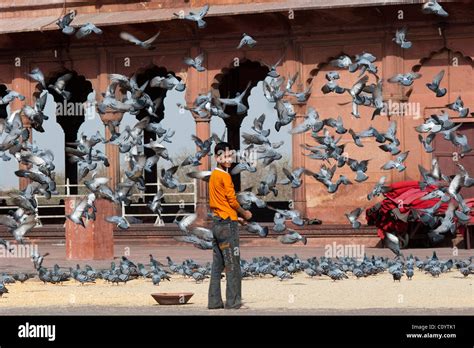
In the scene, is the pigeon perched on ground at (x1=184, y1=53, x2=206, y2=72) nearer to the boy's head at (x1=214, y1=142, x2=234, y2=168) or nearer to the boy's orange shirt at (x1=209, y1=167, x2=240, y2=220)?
the boy's head at (x1=214, y1=142, x2=234, y2=168)

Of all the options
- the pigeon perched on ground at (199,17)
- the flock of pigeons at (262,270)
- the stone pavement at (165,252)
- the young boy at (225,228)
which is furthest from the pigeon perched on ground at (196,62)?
the young boy at (225,228)

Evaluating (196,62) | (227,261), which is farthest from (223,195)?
(196,62)

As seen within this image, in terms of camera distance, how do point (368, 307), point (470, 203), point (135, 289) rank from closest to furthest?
point (368, 307) < point (135, 289) < point (470, 203)

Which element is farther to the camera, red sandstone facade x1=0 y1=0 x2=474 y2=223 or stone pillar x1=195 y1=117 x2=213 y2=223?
stone pillar x1=195 y1=117 x2=213 y2=223

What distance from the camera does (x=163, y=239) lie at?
30.0 meters

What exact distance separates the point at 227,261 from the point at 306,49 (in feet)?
49.7

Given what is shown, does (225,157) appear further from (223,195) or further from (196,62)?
(196,62)

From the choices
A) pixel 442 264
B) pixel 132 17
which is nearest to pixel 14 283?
pixel 442 264

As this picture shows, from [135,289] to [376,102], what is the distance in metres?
6.16

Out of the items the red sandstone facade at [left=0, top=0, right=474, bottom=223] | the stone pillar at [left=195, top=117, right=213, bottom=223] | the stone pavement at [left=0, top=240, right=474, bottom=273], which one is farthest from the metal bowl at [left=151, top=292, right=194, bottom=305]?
the stone pillar at [left=195, top=117, right=213, bottom=223]

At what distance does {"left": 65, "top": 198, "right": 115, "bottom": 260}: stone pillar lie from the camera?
23.7 meters

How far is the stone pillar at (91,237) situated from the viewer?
23.7 meters

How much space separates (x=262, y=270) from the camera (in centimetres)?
1986

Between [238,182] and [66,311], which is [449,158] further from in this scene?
[66,311]
